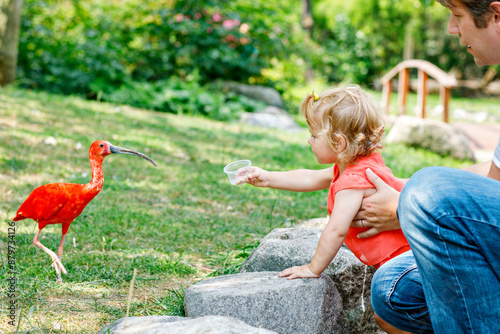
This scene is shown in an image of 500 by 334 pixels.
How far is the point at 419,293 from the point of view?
1905mm

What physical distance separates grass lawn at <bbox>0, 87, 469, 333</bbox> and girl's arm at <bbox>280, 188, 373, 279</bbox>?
78 cm

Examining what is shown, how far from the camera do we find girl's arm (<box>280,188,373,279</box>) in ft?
6.99

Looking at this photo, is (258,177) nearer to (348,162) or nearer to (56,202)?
(348,162)

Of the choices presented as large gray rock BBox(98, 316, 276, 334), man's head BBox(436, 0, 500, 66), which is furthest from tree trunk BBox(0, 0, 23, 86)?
man's head BBox(436, 0, 500, 66)

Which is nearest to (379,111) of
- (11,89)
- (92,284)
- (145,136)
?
(92,284)

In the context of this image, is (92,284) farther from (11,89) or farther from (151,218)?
(11,89)

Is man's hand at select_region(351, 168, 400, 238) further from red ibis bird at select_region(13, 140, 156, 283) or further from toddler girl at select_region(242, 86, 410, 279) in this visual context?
red ibis bird at select_region(13, 140, 156, 283)

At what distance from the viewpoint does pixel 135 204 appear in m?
4.09

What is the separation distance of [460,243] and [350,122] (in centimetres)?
83

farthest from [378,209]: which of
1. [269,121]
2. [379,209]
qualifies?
[269,121]

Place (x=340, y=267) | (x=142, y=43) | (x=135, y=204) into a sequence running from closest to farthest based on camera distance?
(x=340, y=267)
(x=135, y=204)
(x=142, y=43)

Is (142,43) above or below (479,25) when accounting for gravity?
below

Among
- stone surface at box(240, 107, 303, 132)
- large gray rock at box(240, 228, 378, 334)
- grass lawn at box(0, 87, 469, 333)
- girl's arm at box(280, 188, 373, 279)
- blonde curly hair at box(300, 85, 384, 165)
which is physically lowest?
stone surface at box(240, 107, 303, 132)

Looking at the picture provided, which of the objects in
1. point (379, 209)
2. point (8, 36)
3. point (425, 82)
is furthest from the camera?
point (425, 82)
